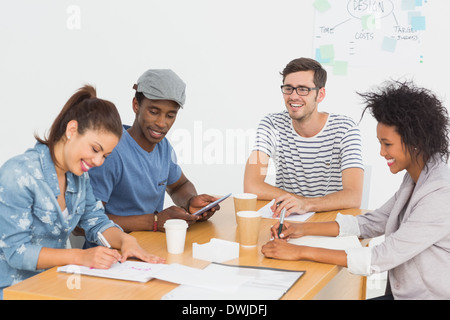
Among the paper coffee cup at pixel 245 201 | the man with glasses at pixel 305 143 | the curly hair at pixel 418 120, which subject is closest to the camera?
the curly hair at pixel 418 120

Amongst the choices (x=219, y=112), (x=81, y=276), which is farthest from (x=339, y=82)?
(x=81, y=276)

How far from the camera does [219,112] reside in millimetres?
4129

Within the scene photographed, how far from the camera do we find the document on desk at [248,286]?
1.18 meters

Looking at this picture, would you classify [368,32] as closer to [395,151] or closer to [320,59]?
[320,59]

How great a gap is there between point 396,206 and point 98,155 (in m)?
0.94

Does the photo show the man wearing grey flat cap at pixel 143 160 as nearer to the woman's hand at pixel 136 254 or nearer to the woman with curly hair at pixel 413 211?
the woman's hand at pixel 136 254

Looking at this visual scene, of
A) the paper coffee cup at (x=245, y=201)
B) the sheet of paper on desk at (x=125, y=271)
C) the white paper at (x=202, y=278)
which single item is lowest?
the sheet of paper on desk at (x=125, y=271)

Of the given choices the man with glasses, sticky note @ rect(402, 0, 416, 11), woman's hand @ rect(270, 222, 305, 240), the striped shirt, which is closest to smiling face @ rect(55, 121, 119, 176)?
woman's hand @ rect(270, 222, 305, 240)

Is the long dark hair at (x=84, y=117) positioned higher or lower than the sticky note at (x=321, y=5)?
lower

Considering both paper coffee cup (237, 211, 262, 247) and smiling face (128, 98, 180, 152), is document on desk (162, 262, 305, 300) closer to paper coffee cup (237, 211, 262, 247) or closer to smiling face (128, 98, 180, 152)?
paper coffee cup (237, 211, 262, 247)

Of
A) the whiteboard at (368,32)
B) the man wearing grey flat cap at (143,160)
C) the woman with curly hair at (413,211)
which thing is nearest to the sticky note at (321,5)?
the whiteboard at (368,32)

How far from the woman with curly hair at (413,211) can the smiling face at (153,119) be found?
700mm

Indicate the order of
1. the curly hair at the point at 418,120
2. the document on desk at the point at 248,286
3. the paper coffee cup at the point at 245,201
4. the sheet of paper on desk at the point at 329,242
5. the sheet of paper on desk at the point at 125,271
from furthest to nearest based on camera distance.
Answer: the paper coffee cup at the point at 245,201 → the sheet of paper on desk at the point at 329,242 → the curly hair at the point at 418,120 → the sheet of paper on desk at the point at 125,271 → the document on desk at the point at 248,286
